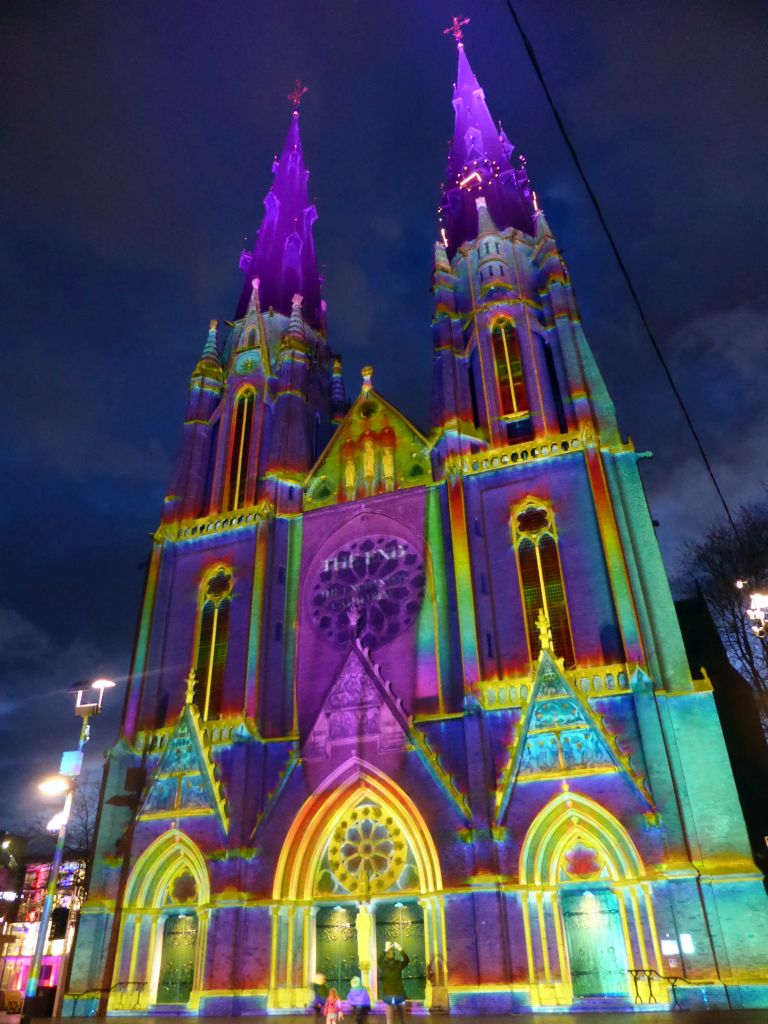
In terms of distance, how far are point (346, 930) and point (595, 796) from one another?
25.7 feet

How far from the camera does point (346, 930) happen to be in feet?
68.0

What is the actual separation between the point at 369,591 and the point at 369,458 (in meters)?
5.60

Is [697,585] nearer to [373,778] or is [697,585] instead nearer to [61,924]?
[373,778]

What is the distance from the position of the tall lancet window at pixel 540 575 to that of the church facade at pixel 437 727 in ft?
0.24

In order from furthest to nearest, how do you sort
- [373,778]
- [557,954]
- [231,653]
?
[231,653] < [373,778] < [557,954]

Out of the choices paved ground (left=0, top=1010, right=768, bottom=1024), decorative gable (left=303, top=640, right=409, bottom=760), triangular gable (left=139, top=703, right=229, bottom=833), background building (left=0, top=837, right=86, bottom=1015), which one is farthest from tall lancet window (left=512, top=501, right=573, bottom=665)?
background building (left=0, top=837, right=86, bottom=1015)

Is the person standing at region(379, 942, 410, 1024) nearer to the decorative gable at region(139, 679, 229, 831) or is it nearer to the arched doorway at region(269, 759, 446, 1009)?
the arched doorway at region(269, 759, 446, 1009)

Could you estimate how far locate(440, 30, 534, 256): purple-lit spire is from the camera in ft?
116

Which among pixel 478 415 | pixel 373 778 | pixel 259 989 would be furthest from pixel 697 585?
pixel 259 989

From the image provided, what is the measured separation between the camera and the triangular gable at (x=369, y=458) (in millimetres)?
27516

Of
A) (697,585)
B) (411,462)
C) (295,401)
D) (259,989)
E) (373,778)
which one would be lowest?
(259,989)

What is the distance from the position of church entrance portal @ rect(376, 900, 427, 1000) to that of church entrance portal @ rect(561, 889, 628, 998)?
3827 mm

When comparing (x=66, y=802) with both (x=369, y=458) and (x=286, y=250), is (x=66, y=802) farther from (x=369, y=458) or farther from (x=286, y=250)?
(x=286, y=250)

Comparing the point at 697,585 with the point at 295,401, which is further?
the point at 295,401
